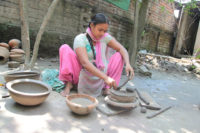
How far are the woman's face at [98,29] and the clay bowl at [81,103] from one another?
33.8 inches

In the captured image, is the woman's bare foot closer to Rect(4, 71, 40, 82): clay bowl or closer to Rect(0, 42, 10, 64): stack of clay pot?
Rect(4, 71, 40, 82): clay bowl

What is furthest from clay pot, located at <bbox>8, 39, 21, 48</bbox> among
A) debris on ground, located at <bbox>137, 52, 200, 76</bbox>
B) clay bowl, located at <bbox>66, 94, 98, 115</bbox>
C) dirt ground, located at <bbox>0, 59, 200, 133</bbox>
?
debris on ground, located at <bbox>137, 52, 200, 76</bbox>

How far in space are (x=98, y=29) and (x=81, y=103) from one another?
975 millimetres

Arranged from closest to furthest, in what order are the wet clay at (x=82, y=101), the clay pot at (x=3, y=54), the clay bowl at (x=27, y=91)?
the clay bowl at (x=27, y=91) → the wet clay at (x=82, y=101) → the clay pot at (x=3, y=54)

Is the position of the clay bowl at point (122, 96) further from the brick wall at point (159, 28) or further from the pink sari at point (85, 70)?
the brick wall at point (159, 28)

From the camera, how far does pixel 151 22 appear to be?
30.1 feet

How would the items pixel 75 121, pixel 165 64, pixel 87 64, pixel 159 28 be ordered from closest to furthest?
pixel 75 121 → pixel 87 64 → pixel 165 64 → pixel 159 28

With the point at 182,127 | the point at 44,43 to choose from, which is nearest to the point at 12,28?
the point at 44,43

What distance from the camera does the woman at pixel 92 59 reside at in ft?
7.22

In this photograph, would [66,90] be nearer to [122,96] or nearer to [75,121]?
[75,121]

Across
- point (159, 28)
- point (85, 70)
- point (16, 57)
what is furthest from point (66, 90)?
point (159, 28)

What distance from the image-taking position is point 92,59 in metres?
2.42

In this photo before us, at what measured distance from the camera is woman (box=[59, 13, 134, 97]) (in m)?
2.20

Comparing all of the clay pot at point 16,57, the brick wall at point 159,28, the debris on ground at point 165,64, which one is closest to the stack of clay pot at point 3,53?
the clay pot at point 16,57
